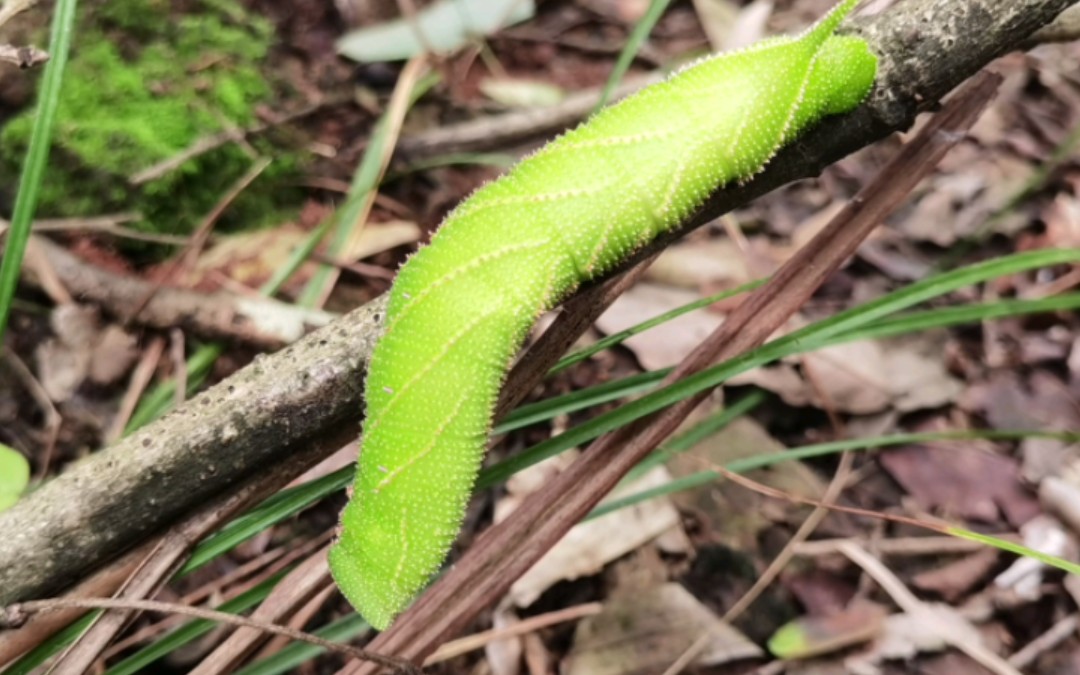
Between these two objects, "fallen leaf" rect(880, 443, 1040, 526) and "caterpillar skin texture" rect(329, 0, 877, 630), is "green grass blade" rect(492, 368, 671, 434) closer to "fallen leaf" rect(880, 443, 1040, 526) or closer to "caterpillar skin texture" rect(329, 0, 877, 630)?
"caterpillar skin texture" rect(329, 0, 877, 630)

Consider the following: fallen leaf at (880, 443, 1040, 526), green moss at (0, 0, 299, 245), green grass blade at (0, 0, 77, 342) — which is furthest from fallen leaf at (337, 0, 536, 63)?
fallen leaf at (880, 443, 1040, 526)

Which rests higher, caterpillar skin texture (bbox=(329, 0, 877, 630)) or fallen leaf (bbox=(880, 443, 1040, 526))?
caterpillar skin texture (bbox=(329, 0, 877, 630))

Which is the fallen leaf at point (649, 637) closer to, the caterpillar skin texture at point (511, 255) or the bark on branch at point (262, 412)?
the caterpillar skin texture at point (511, 255)

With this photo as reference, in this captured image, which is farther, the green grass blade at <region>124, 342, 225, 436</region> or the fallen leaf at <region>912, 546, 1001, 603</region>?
the green grass blade at <region>124, 342, 225, 436</region>

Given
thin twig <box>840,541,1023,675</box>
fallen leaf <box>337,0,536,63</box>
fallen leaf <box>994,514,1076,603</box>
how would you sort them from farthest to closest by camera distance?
fallen leaf <box>337,0,536,63</box> → fallen leaf <box>994,514,1076,603</box> → thin twig <box>840,541,1023,675</box>

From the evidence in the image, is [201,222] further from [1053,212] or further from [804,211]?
[1053,212]

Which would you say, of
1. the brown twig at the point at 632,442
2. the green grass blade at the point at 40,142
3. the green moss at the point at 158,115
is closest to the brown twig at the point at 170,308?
the green moss at the point at 158,115
